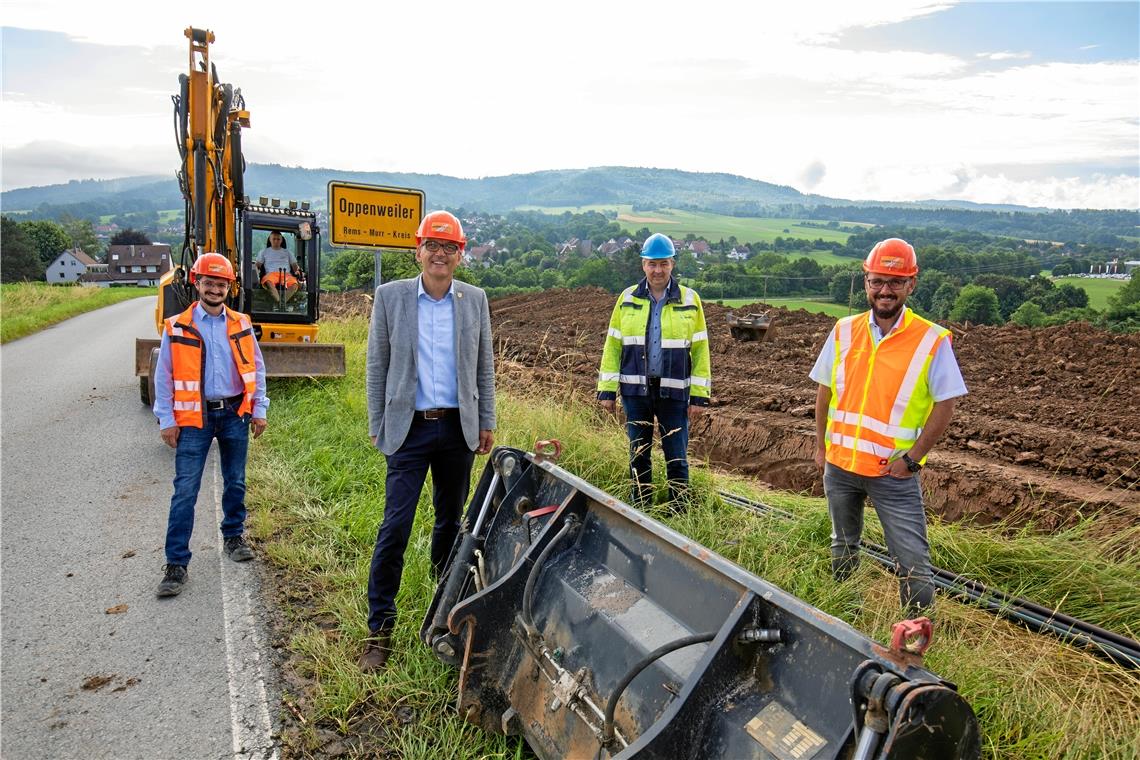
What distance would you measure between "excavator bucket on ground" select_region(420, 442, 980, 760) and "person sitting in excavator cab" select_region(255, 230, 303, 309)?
7935 mm

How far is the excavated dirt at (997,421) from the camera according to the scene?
6.52 metres

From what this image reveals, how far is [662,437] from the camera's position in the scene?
17.0ft

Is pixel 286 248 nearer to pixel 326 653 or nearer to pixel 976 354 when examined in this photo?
pixel 326 653

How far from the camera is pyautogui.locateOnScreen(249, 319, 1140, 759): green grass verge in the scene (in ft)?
9.71

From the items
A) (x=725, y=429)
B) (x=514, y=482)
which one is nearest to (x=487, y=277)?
(x=725, y=429)

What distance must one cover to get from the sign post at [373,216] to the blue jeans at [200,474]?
10.5ft

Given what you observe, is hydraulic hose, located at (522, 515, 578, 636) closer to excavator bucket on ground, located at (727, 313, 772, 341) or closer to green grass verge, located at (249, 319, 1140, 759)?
green grass verge, located at (249, 319, 1140, 759)

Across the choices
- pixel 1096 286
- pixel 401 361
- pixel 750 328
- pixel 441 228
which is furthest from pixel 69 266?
pixel 441 228

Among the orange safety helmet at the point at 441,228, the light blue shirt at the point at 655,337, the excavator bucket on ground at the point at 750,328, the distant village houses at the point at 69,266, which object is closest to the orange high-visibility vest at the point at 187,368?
the orange safety helmet at the point at 441,228

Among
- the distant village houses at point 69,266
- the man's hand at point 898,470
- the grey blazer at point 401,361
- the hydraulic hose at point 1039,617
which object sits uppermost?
the grey blazer at point 401,361

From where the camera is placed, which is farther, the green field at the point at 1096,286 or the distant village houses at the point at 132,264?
the distant village houses at the point at 132,264

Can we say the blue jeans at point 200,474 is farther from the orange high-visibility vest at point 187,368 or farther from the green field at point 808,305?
the green field at point 808,305

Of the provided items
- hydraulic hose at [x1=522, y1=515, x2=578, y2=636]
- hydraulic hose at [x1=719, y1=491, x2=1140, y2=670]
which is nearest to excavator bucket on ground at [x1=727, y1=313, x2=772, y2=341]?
hydraulic hose at [x1=719, y1=491, x2=1140, y2=670]

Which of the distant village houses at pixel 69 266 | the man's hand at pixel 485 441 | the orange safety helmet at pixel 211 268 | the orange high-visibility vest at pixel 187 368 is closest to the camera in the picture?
the man's hand at pixel 485 441
